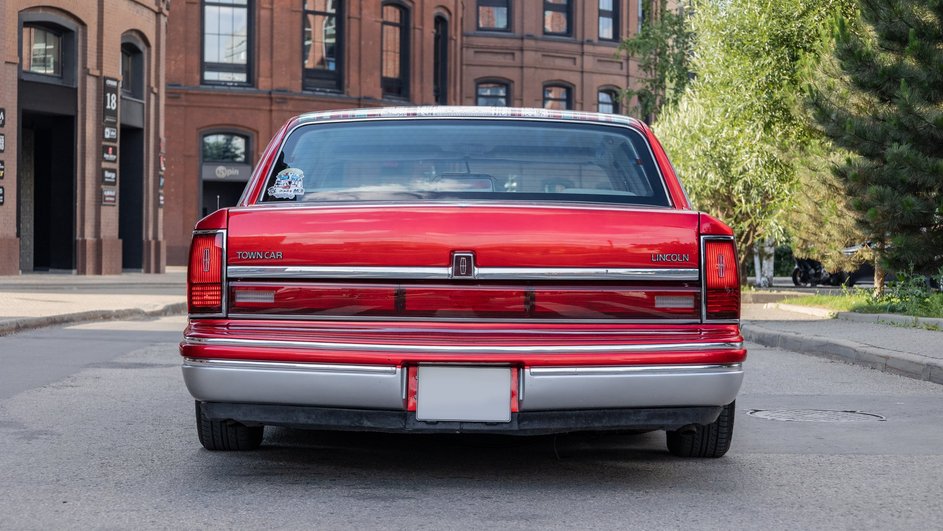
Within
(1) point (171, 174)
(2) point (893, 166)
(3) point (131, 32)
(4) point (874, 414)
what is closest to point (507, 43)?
(1) point (171, 174)

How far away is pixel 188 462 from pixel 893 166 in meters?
12.6

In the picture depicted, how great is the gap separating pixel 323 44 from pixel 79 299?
24.5 metres

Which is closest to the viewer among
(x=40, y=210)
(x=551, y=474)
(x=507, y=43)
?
(x=551, y=474)

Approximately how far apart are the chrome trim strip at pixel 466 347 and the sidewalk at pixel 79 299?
10.0 meters

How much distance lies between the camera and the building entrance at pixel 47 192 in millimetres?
31547

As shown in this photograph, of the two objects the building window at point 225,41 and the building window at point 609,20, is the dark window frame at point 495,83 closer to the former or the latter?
the building window at point 609,20

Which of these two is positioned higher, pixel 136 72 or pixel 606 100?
pixel 606 100

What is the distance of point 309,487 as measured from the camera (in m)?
5.74

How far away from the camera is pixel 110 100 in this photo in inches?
1265

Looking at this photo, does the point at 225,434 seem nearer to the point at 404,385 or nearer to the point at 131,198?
the point at 404,385

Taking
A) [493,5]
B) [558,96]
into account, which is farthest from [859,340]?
[558,96]

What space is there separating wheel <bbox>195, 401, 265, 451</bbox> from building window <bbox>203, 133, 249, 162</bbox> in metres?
36.8

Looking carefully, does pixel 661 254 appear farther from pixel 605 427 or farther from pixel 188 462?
pixel 188 462

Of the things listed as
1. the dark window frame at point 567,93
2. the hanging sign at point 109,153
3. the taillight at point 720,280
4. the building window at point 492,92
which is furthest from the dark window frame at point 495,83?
the taillight at point 720,280
